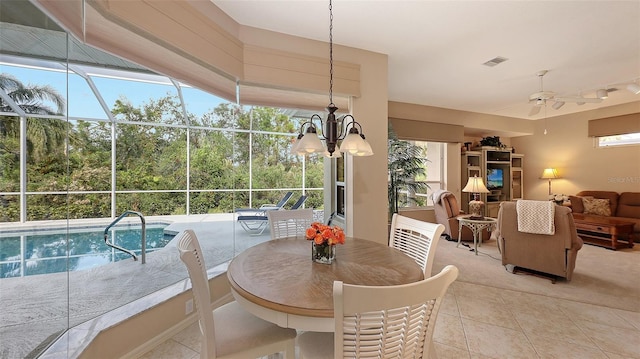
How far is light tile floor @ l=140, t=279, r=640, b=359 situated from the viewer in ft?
6.37

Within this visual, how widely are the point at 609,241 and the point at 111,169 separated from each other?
7.81 meters

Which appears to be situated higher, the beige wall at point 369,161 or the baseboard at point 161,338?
the beige wall at point 369,161

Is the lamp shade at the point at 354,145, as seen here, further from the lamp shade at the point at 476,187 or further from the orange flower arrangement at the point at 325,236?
the lamp shade at the point at 476,187

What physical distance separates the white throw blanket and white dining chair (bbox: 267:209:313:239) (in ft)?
8.95

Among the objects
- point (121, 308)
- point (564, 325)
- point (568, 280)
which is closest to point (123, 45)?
point (121, 308)

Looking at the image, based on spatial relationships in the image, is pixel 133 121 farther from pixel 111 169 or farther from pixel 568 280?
pixel 568 280

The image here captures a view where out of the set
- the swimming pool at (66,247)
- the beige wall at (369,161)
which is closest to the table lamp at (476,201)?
the beige wall at (369,161)

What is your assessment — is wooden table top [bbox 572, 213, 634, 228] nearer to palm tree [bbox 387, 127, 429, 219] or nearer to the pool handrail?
palm tree [bbox 387, 127, 429, 219]

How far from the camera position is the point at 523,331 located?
2.21 metres

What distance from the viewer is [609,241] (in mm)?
4637

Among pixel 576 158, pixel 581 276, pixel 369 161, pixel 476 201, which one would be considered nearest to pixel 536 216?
pixel 581 276

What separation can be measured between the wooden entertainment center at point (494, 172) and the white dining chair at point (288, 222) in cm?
498

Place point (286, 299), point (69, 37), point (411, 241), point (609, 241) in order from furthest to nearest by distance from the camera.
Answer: point (609, 241)
point (411, 241)
point (69, 37)
point (286, 299)

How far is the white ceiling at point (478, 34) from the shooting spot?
7.60ft
